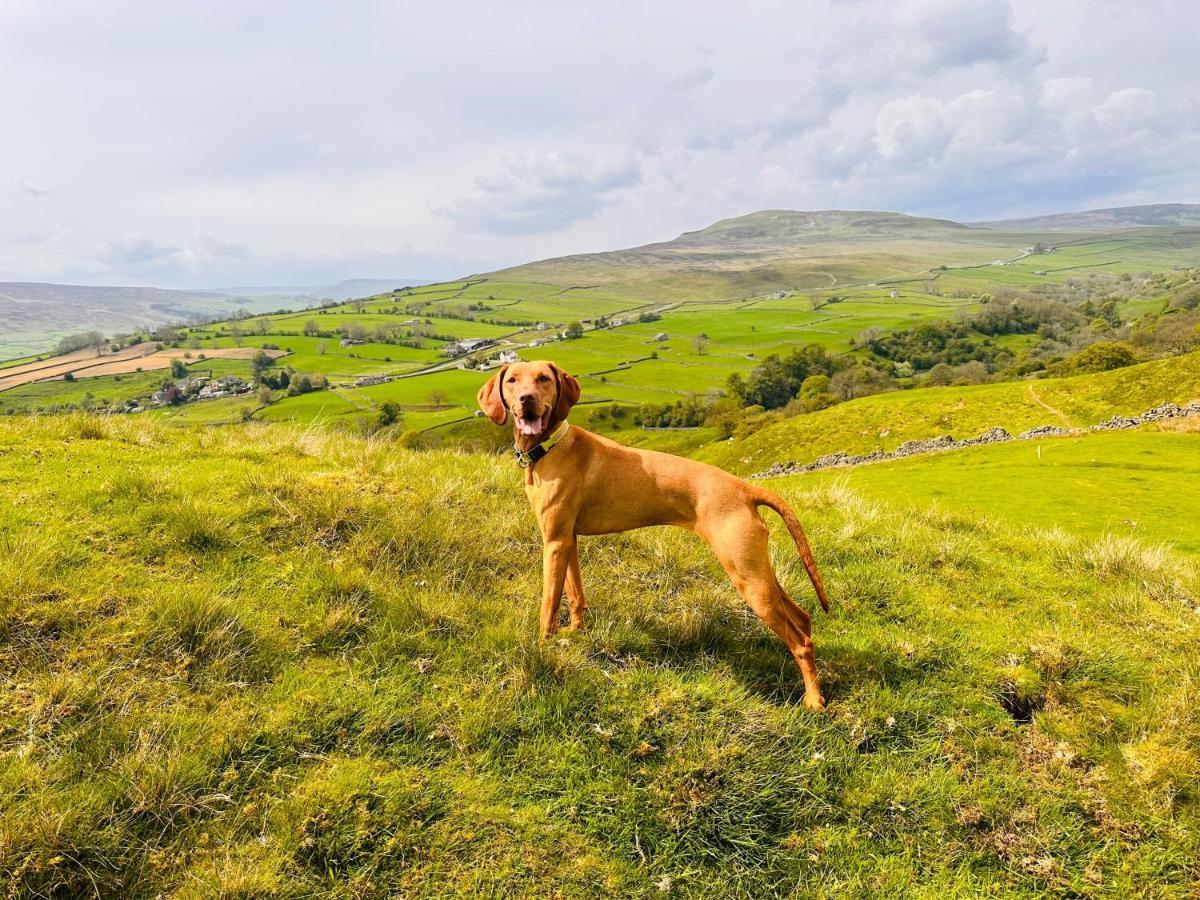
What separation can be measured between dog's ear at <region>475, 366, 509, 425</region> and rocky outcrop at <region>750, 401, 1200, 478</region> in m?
42.1

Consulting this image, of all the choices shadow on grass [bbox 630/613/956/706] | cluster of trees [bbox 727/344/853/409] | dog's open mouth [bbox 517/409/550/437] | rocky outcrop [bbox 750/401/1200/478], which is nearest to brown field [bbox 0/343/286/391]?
cluster of trees [bbox 727/344/853/409]

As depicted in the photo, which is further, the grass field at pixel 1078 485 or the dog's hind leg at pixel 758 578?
the grass field at pixel 1078 485

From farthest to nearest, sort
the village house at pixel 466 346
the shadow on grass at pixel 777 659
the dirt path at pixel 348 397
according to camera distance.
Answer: the village house at pixel 466 346 → the dirt path at pixel 348 397 → the shadow on grass at pixel 777 659

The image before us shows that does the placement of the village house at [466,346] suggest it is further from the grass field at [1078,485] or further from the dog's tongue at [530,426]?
the dog's tongue at [530,426]

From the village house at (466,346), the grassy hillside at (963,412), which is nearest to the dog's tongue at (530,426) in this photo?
the grassy hillside at (963,412)

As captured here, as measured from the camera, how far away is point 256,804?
9.11ft

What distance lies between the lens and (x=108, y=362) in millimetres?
119562

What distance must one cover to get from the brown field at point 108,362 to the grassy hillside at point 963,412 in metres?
101

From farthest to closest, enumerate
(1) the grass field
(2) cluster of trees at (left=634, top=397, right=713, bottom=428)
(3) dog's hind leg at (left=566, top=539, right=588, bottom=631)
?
(2) cluster of trees at (left=634, top=397, right=713, bottom=428) → (1) the grass field → (3) dog's hind leg at (left=566, top=539, right=588, bottom=631)

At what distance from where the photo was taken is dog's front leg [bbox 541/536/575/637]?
4.27m

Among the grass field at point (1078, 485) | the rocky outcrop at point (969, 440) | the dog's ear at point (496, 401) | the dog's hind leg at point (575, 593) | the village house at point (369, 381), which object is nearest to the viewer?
the dog's ear at point (496, 401)

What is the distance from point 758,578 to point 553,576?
5.07 feet

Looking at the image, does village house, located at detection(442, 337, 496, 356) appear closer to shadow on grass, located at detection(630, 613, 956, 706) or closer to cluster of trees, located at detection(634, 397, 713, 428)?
cluster of trees, located at detection(634, 397, 713, 428)

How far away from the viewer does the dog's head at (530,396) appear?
13.4ft
